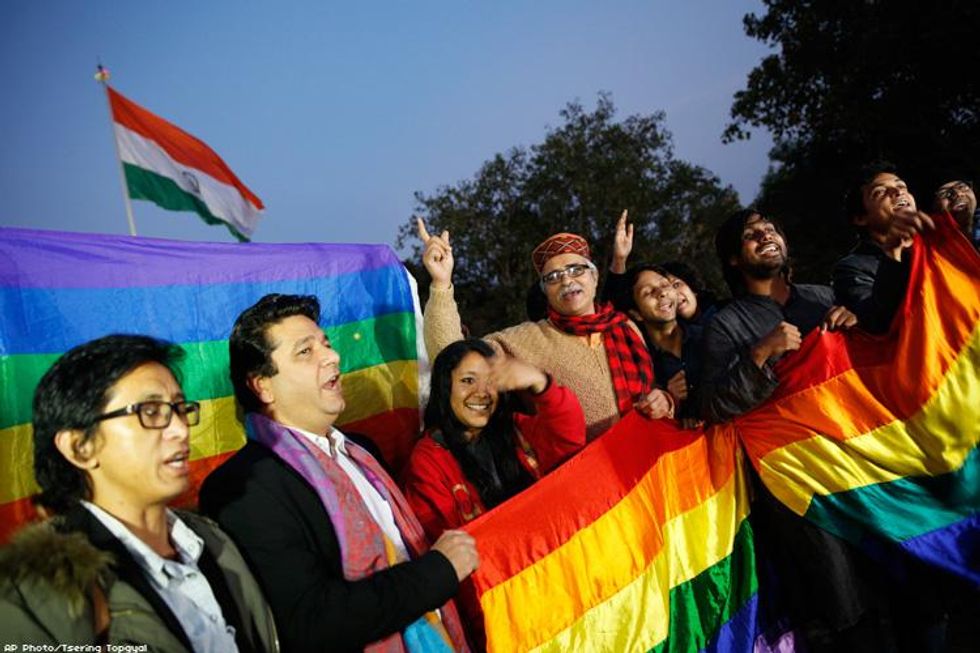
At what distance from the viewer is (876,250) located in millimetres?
3072

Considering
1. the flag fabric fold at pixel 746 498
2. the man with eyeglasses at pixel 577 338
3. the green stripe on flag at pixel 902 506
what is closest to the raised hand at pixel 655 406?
the flag fabric fold at pixel 746 498

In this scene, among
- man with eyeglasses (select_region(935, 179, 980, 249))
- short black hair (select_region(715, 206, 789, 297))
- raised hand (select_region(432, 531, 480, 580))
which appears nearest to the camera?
raised hand (select_region(432, 531, 480, 580))

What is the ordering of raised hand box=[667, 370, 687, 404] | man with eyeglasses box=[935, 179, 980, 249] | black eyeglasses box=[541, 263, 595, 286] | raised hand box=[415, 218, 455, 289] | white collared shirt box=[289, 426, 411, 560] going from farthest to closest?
raised hand box=[415, 218, 455, 289] → black eyeglasses box=[541, 263, 595, 286] → man with eyeglasses box=[935, 179, 980, 249] → raised hand box=[667, 370, 687, 404] → white collared shirt box=[289, 426, 411, 560]

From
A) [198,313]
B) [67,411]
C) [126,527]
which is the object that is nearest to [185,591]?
[126,527]

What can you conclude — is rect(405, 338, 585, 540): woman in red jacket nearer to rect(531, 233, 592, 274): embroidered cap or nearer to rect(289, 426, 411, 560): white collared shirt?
rect(289, 426, 411, 560): white collared shirt

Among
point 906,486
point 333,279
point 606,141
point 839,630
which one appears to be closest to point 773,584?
point 839,630

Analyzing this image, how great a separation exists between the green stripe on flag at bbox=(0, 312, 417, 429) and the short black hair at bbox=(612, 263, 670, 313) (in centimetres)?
133

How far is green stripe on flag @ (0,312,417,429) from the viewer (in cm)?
253

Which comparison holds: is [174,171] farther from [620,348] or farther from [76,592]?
[76,592]

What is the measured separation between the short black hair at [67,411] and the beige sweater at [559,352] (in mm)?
2023

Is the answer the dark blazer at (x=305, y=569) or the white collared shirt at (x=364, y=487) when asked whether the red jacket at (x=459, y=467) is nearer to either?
the white collared shirt at (x=364, y=487)

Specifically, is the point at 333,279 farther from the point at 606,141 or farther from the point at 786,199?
the point at 606,141

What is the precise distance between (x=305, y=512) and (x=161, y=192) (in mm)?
6673

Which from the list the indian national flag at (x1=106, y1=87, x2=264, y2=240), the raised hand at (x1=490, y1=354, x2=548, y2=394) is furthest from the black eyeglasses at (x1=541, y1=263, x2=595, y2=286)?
the indian national flag at (x1=106, y1=87, x2=264, y2=240)
